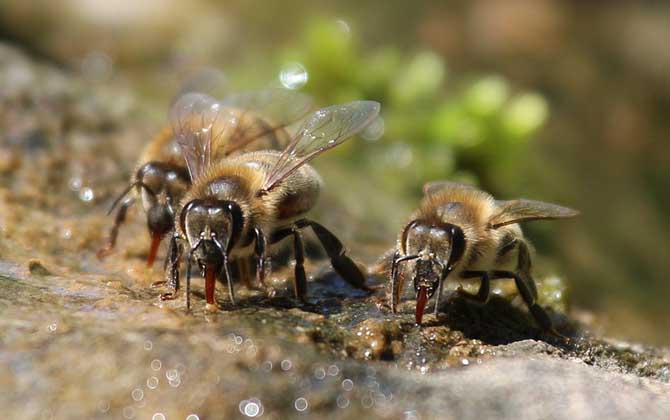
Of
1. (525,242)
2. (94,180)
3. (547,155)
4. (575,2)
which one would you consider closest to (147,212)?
(94,180)

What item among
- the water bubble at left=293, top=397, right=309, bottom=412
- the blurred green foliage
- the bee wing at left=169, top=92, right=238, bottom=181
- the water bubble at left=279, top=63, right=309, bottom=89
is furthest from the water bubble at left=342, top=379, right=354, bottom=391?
the water bubble at left=279, top=63, right=309, bottom=89

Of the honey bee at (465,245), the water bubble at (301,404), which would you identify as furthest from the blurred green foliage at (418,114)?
the water bubble at (301,404)

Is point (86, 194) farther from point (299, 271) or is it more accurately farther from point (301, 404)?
point (301, 404)

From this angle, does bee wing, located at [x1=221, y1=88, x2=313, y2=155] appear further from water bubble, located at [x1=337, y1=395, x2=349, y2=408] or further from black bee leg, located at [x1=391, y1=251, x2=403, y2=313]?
water bubble, located at [x1=337, y1=395, x2=349, y2=408]

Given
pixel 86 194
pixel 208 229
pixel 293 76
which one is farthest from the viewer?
pixel 293 76

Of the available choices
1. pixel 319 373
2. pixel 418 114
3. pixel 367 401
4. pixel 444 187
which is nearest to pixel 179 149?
pixel 444 187

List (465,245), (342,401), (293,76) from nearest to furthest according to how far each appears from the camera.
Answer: (342,401), (465,245), (293,76)

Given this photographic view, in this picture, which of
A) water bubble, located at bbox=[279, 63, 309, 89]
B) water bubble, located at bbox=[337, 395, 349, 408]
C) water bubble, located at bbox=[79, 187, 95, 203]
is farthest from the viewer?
water bubble, located at bbox=[279, 63, 309, 89]
